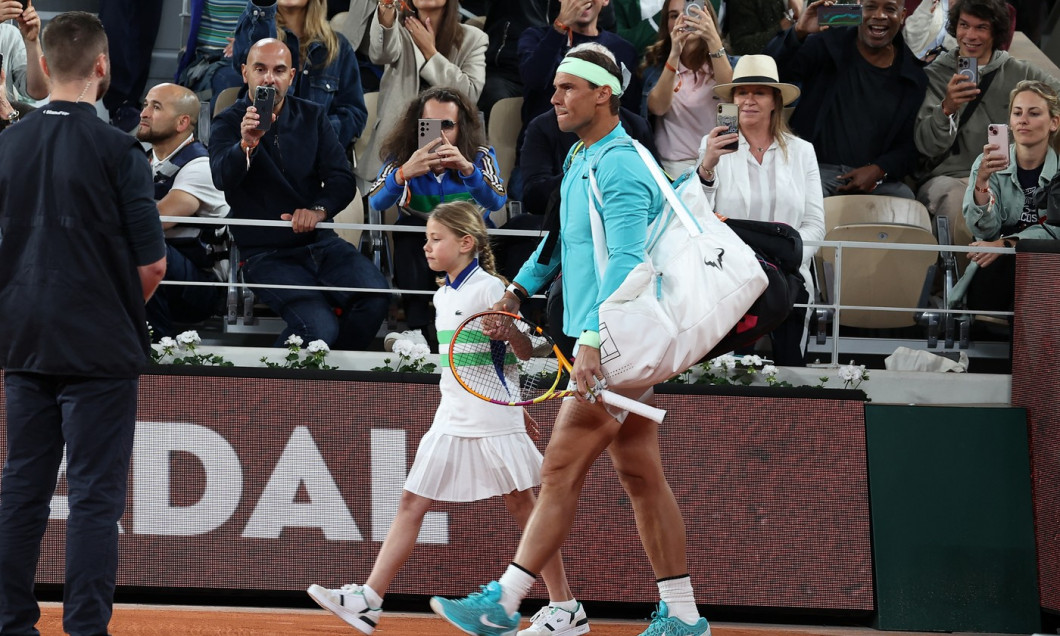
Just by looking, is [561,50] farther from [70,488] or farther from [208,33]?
[70,488]

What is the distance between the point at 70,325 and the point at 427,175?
10.7ft

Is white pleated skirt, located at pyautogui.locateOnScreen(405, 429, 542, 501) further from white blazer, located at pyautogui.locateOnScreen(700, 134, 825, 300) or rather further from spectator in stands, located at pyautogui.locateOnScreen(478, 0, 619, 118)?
spectator in stands, located at pyautogui.locateOnScreen(478, 0, 619, 118)

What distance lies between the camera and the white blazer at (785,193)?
7.20 metres

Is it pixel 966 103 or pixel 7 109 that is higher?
pixel 966 103

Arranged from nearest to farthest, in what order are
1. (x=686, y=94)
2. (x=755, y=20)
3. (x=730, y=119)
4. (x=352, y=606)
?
(x=352, y=606) → (x=730, y=119) → (x=686, y=94) → (x=755, y=20)

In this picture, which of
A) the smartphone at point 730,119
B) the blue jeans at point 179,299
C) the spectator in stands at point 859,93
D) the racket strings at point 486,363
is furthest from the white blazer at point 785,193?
the blue jeans at point 179,299

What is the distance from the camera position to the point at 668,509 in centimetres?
481

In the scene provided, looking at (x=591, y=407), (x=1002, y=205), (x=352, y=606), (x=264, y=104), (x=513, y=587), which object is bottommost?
(x=352, y=606)

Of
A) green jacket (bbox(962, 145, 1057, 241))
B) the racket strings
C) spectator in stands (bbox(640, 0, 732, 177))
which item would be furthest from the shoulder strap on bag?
spectator in stands (bbox(640, 0, 732, 177))

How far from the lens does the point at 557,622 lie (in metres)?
5.25

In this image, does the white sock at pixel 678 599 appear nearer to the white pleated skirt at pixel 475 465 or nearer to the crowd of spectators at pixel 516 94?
the white pleated skirt at pixel 475 465

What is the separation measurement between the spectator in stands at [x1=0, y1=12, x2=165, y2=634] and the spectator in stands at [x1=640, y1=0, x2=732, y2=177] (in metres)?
4.58

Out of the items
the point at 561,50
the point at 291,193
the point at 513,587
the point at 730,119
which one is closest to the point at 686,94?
the point at 561,50

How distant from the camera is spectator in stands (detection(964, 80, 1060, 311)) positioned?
7.37 m
